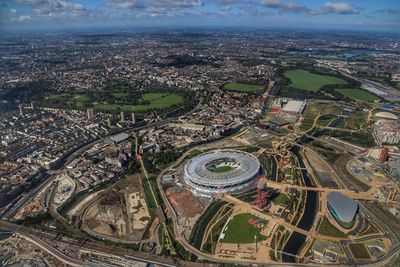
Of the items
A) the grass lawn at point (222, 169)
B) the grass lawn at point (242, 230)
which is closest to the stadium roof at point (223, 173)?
the grass lawn at point (222, 169)

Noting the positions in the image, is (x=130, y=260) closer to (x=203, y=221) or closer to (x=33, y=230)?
(x=203, y=221)

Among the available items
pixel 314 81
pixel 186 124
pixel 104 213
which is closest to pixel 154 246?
pixel 104 213

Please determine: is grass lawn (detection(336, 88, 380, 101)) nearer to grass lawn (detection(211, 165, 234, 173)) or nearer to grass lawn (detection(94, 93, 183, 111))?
grass lawn (detection(94, 93, 183, 111))

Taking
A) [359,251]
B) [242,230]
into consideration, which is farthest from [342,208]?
[242,230]

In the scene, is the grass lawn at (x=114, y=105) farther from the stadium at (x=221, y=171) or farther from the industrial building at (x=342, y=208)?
the industrial building at (x=342, y=208)

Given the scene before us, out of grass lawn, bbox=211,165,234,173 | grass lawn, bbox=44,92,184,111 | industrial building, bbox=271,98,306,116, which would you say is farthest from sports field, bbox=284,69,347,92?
grass lawn, bbox=211,165,234,173
